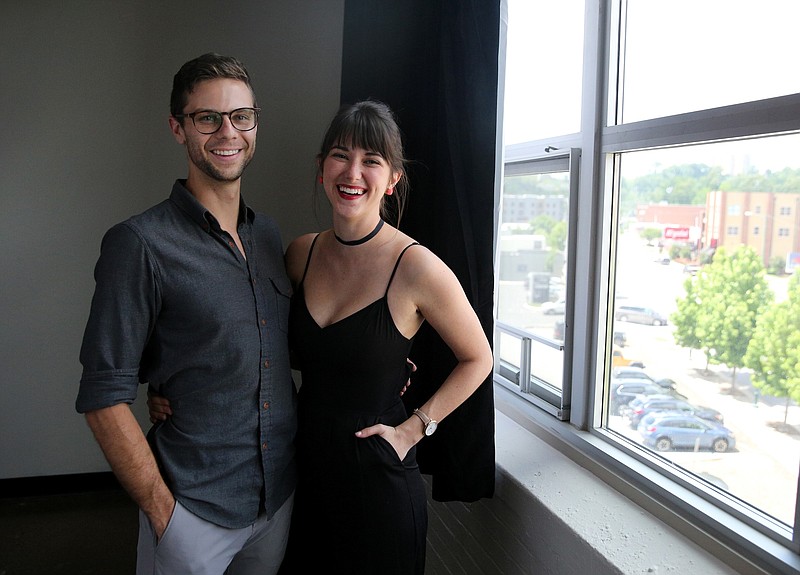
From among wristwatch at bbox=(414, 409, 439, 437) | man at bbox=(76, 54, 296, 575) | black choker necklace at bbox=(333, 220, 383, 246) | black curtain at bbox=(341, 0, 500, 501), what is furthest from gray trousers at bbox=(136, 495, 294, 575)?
black choker necklace at bbox=(333, 220, 383, 246)

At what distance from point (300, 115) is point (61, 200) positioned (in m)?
1.26

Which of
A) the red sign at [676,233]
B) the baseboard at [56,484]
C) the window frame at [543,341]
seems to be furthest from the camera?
the baseboard at [56,484]

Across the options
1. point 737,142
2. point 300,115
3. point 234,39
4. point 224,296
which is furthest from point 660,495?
point 234,39

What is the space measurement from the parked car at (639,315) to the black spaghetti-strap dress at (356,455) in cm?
67

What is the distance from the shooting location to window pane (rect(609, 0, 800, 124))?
1402 mm

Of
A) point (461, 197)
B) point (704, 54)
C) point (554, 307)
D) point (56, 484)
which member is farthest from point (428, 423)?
Answer: point (56, 484)

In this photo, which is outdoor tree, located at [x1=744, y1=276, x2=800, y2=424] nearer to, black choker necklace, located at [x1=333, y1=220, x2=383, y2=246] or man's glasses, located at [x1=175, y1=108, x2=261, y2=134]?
black choker necklace, located at [x1=333, y1=220, x2=383, y2=246]

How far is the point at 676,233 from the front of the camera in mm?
1707

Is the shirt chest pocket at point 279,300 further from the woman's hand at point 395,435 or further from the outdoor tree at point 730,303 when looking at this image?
the outdoor tree at point 730,303

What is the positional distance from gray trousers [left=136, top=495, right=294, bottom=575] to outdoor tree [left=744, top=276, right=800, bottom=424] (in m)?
1.14

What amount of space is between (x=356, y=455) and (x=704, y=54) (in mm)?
1254

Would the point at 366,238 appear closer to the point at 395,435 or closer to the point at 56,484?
the point at 395,435

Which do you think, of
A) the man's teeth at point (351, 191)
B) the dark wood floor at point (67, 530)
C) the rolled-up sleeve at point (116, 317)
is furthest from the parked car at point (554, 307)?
the dark wood floor at point (67, 530)

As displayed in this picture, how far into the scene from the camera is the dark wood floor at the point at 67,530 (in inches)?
115
